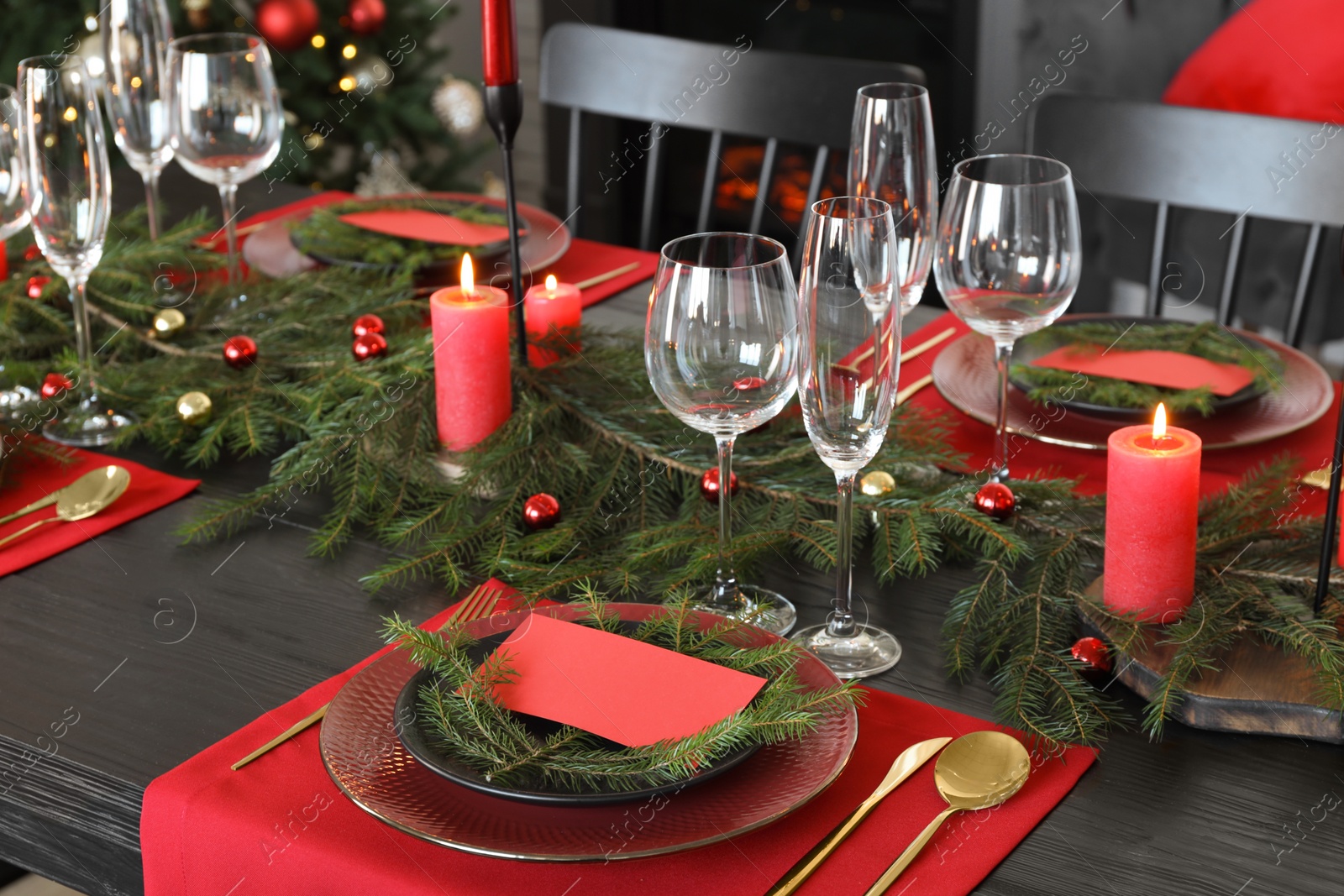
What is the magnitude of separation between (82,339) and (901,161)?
2.28 feet

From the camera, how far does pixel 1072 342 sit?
1189 millimetres

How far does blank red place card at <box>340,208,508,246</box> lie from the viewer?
1.38 metres

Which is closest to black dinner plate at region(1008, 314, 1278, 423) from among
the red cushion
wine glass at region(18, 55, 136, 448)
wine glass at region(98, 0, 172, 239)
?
wine glass at region(18, 55, 136, 448)

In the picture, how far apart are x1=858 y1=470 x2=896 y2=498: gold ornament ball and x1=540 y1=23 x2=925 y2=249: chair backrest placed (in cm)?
69

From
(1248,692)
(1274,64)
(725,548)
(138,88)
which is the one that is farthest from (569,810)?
(1274,64)

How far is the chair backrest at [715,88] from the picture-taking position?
1665mm

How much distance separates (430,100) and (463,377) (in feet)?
7.21

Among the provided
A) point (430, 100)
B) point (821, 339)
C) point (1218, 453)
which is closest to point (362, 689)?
point (821, 339)

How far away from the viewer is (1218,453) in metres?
1.03

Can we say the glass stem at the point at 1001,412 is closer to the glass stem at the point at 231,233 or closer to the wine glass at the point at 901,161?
the wine glass at the point at 901,161

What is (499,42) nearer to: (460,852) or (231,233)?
(231,233)

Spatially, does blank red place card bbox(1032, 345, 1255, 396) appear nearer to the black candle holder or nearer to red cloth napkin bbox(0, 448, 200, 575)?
the black candle holder

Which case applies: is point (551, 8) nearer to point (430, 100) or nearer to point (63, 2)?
point (430, 100)

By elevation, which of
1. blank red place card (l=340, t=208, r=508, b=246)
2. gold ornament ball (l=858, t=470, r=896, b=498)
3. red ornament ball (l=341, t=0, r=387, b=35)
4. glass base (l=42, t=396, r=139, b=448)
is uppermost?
red ornament ball (l=341, t=0, r=387, b=35)
